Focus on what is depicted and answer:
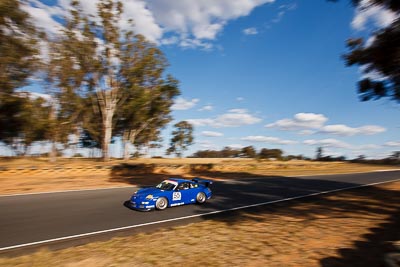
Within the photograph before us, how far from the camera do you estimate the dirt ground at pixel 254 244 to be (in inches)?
267

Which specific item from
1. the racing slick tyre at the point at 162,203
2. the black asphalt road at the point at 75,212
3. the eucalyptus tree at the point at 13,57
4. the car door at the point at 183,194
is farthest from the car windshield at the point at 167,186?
the eucalyptus tree at the point at 13,57

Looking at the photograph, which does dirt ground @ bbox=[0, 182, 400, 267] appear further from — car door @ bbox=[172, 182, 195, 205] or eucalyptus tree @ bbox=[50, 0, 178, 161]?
eucalyptus tree @ bbox=[50, 0, 178, 161]

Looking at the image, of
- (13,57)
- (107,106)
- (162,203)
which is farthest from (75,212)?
(107,106)

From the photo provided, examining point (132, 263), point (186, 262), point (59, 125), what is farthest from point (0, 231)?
point (59, 125)

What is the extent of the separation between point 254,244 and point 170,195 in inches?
224

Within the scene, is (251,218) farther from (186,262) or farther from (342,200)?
(342,200)

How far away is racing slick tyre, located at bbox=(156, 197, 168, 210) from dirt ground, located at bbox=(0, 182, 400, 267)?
2.20 m

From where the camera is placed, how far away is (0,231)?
362 inches

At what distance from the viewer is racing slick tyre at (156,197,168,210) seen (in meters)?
12.7

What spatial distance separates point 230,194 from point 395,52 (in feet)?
37.3

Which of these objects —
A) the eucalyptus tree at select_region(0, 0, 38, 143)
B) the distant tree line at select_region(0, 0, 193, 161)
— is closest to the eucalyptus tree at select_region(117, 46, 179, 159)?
the distant tree line at select_region(0, 0, 193, 161)

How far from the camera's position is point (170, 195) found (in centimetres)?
1312

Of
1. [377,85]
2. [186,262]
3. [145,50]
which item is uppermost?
[145,50]

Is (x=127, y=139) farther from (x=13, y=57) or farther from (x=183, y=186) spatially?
(x=183, y=186)
